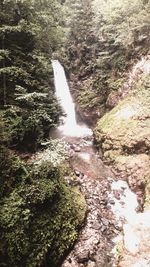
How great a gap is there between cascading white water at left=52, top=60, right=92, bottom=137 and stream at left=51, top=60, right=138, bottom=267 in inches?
71.7

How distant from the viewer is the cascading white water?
17.1 meters

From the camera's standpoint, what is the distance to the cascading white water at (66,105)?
17125 millimetres

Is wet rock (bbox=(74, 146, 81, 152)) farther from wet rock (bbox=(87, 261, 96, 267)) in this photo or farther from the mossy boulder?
wet rock (bbox=(87, 261, 96, 267))

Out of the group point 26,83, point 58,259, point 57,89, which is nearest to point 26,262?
point 58,259

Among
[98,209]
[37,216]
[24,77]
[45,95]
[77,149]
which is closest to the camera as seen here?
[37,216]

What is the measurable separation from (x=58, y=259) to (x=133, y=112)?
783 centimetres

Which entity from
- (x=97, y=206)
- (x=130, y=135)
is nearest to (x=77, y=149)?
(x=130, y=135)

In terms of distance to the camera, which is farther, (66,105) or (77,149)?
(66,105)

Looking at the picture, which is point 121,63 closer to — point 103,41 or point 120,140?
point 103,41

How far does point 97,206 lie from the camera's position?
977cm

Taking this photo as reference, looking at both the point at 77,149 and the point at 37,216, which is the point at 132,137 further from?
the point at 37,216

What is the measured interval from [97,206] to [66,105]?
10.8 meters

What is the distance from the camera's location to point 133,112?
13.2 metres

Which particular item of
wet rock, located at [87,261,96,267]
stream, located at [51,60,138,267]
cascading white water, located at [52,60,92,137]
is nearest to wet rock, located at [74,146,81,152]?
stream, located at [51,60,138,267]
